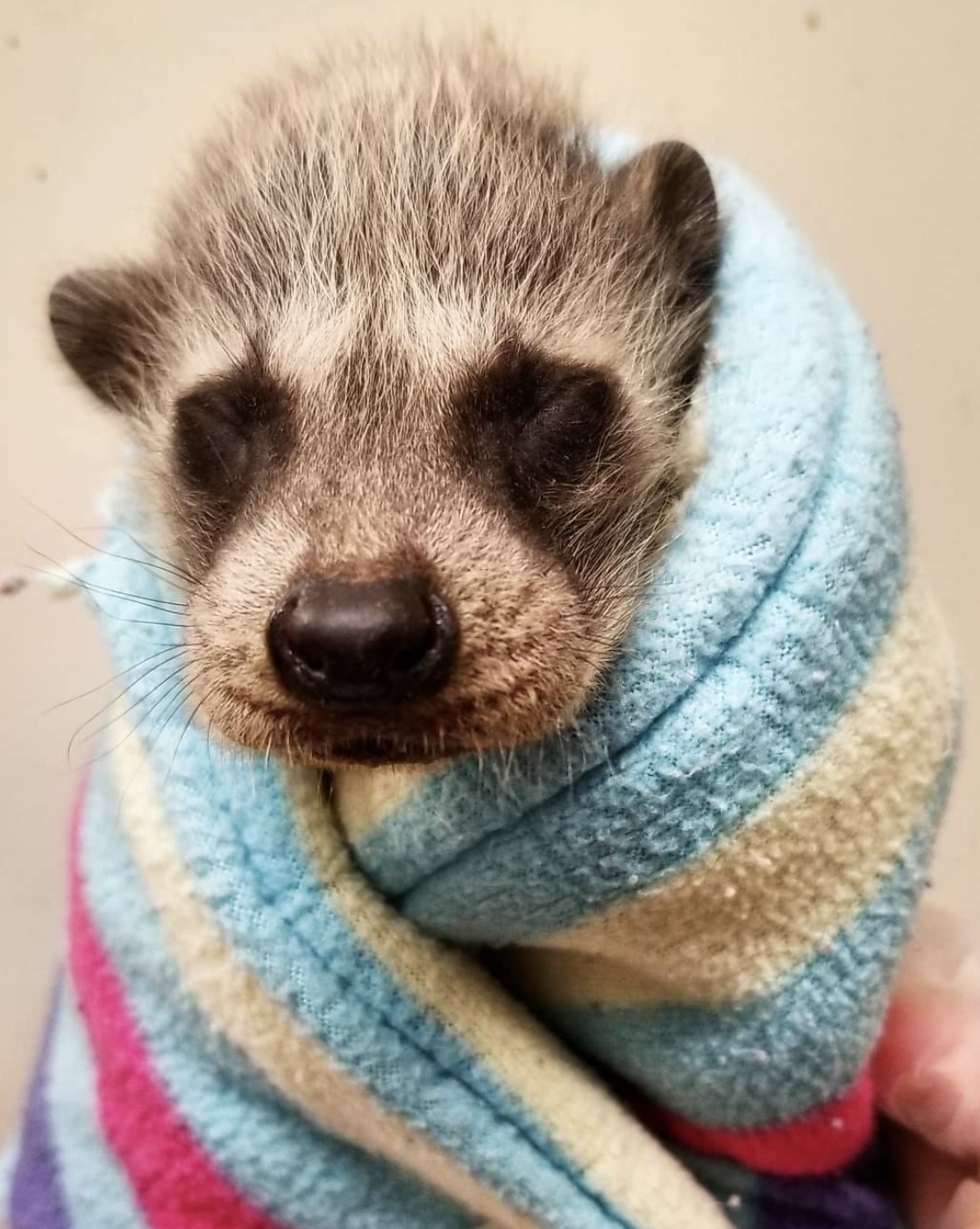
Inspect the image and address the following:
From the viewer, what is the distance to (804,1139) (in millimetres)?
815

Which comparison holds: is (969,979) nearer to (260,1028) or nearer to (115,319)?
(260,1028)

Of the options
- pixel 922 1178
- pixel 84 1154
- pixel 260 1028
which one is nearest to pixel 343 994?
pixel 260 1028

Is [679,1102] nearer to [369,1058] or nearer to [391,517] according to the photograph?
[369,1058]

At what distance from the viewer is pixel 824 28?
3.76 ft

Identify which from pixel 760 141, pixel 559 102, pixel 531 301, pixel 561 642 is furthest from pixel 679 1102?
pixel 760 141

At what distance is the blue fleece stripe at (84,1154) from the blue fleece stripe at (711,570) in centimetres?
29

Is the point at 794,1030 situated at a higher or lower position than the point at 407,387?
lower

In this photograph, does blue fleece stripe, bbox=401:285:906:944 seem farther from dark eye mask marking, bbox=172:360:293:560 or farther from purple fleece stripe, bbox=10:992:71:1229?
purple fleece stripe, bbox=10:992:71:1229

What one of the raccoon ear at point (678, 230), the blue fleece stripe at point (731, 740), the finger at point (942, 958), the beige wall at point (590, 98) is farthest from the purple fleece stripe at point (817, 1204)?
the beige wall at point (590, 98)

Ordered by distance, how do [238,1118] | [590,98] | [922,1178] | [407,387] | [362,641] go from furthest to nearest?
[590,98] → [922,1178] → [238,1118] → [407,387] → [362,641]

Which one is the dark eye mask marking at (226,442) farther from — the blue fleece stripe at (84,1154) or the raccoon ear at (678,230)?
the blue fleece stripe at (84,1154)

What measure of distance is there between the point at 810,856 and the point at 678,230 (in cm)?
43

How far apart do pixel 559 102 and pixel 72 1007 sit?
79 centimetres

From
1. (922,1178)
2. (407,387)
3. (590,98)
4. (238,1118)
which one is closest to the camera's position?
(407,387)
